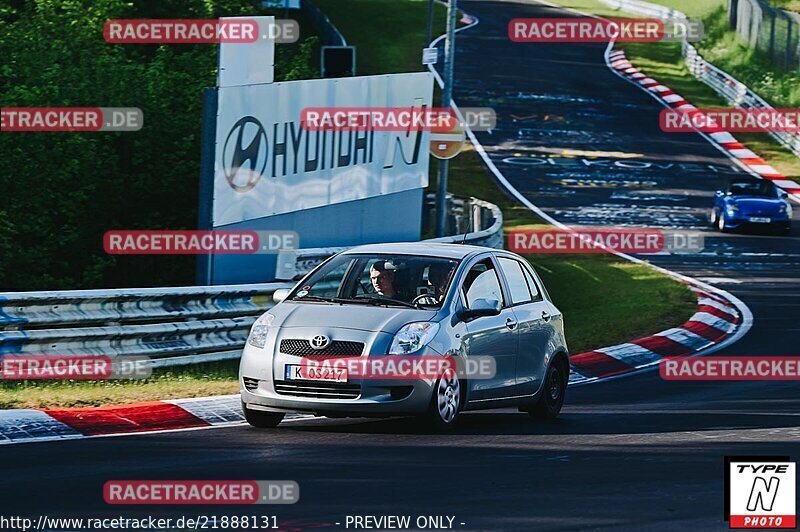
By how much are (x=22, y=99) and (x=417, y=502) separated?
11.9m

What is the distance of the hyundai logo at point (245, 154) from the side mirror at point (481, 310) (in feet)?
16.7

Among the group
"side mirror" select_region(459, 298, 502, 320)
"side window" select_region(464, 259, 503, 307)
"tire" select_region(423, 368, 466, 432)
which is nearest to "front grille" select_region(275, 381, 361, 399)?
"tire" select_region(423, 368, 466, 432)

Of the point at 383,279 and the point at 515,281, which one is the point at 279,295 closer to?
the point at 383,279

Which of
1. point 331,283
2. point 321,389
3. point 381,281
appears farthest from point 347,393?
point 331,283

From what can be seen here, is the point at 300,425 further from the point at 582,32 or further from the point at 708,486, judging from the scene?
the point at 582,32

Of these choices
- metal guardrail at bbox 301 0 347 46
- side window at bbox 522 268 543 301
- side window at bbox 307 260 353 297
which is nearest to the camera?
side window at bbox 307 260 353 297

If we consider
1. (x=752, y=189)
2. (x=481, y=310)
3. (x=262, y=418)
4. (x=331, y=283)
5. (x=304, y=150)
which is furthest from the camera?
(x=752, y=189)

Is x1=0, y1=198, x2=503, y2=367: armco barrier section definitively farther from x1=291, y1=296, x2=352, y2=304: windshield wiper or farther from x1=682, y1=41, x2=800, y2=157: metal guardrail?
x1=682, y1=41, x2=800, y2=157: metal guardrail

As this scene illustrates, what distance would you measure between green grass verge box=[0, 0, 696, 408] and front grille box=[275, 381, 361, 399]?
6.39 ft

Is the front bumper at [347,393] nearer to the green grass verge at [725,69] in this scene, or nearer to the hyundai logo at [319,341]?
the hyundai logo at [319,341]

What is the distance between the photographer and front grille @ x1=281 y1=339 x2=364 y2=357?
36.2 feet

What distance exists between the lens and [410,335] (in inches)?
441

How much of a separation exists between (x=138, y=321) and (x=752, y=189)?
884 inches

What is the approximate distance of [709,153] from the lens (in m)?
44.7
